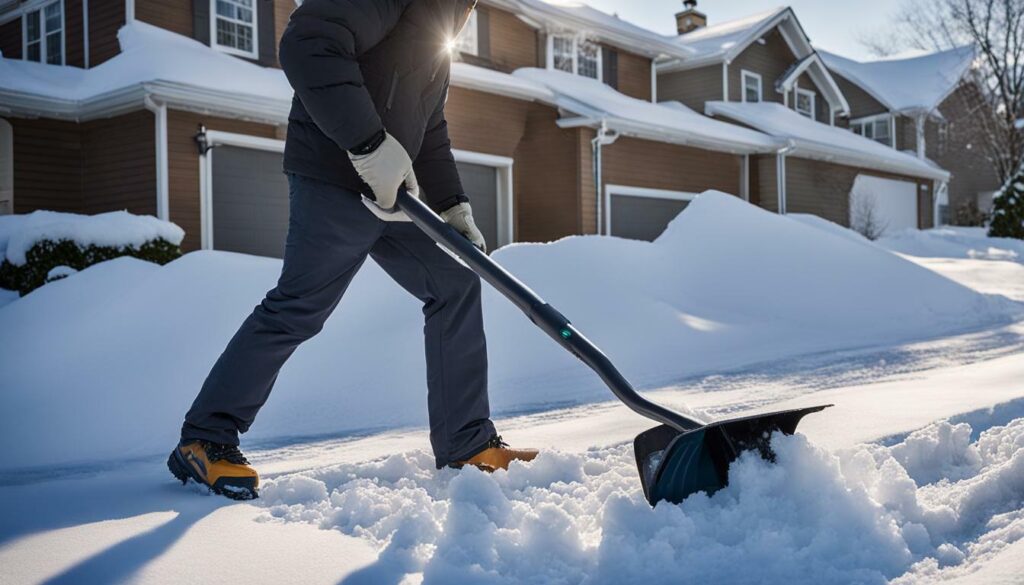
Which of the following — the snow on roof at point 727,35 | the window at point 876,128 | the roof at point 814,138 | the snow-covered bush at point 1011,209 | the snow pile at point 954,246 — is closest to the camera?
the snow pile at point 954,246

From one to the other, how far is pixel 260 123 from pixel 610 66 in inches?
354

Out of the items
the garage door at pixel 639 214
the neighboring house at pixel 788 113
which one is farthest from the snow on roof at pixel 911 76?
the garage door at pixel 639 214

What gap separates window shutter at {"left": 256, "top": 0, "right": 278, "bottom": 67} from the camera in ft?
42.8

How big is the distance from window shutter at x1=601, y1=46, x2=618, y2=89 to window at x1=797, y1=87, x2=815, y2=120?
7082mm

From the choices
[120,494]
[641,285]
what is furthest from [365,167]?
[641,285]

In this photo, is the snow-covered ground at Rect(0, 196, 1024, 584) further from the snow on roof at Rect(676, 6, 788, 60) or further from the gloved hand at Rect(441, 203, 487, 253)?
the snow on roof at Rect(676, 6, 788, 60)

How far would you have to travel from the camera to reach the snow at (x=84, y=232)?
331 inches

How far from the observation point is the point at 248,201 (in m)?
11.8

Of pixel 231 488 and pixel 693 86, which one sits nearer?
pixel 231 488

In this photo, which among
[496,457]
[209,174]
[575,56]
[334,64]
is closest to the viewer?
[334,64]

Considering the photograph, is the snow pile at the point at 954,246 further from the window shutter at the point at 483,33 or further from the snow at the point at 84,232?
the snow at the point at 84,232

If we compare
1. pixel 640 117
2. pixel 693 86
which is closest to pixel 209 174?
pixel 640 117

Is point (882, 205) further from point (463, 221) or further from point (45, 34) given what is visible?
point (463, 221)

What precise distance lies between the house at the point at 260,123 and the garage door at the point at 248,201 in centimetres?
2
